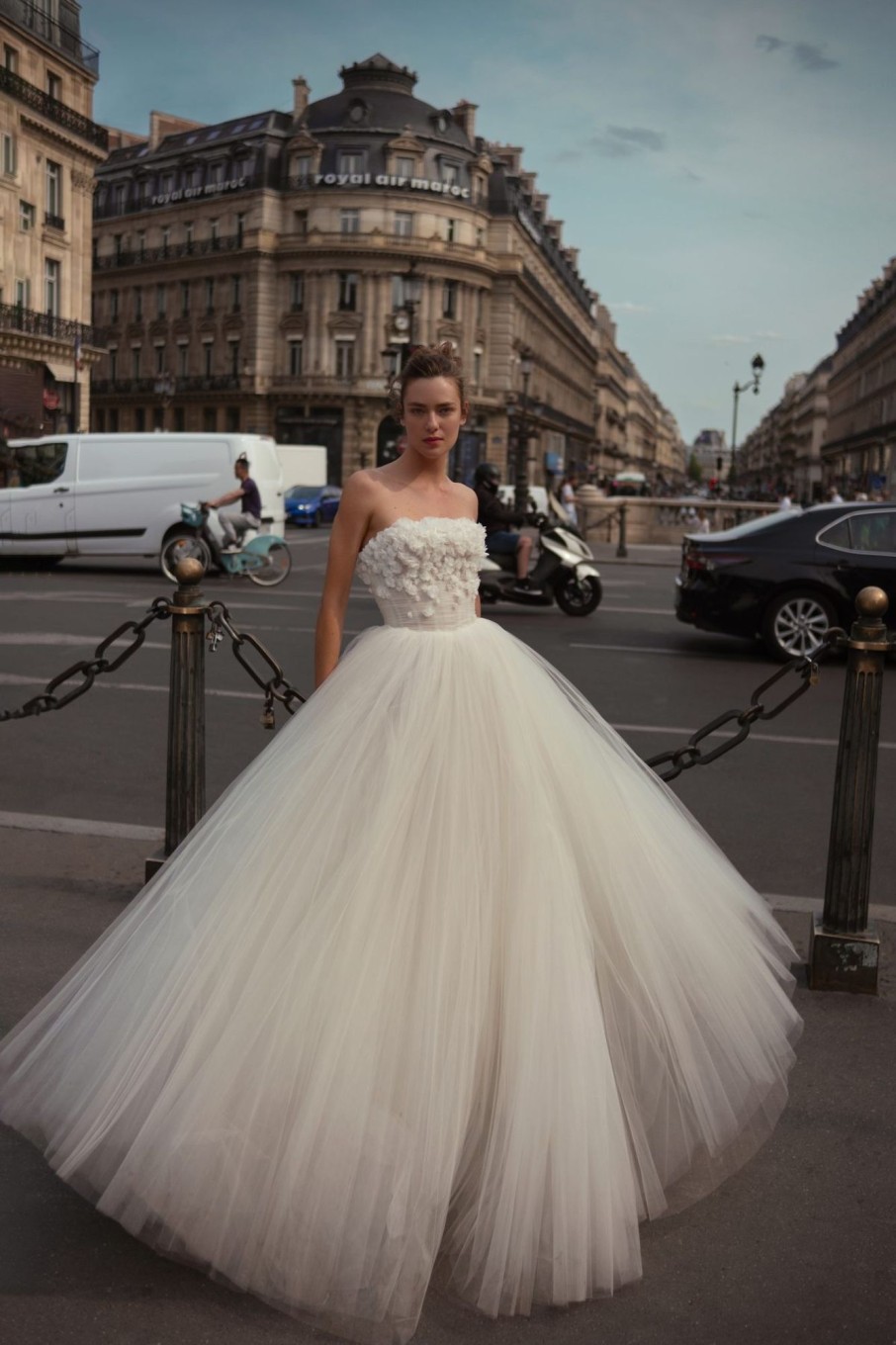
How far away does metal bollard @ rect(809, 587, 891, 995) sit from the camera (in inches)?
154

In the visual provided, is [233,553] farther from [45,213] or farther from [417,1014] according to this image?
[45,213]

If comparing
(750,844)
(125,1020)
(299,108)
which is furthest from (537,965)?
(299,108)

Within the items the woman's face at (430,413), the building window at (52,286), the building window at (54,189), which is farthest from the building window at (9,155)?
the woman's face at (430,413)

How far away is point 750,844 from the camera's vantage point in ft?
18.2

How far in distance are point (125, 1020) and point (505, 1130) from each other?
76 cm

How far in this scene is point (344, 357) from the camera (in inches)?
2616

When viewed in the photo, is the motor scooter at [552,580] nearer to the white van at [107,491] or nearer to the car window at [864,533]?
the car window at [864,533]

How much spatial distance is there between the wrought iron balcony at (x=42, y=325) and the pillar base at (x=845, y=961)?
35878 millimetres

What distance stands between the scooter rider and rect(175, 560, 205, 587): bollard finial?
935 centimetres

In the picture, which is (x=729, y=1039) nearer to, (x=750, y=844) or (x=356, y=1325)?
(x=356, y=1325)

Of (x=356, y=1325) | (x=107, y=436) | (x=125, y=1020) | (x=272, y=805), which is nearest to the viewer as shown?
(x=356, y=1325)

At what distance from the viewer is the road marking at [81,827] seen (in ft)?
17.4

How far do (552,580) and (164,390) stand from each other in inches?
1821

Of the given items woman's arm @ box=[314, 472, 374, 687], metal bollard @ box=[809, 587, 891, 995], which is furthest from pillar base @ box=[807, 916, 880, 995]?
woman's arm @ box=[314, 472, 374, 687]
